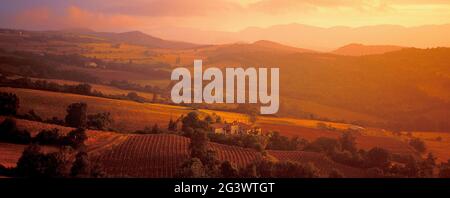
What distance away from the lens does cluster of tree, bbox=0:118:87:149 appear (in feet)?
75.3

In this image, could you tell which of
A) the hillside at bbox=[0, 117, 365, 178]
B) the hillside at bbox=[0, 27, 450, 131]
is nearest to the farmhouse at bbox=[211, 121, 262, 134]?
the hillside at bbox=[0, 117, 365, 178]

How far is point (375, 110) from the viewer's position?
137 feet

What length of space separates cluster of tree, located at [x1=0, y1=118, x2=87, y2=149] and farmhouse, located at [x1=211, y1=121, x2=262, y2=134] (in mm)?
9868

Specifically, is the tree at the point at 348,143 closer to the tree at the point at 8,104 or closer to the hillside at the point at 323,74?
the hillside at the point at 323,74

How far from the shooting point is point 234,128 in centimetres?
3238

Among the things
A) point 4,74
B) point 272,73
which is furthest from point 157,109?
point 272,73

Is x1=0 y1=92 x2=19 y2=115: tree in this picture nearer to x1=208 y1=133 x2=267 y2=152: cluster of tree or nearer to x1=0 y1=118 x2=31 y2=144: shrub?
x1=0 y1=118 x2=31 y2=144: shrub

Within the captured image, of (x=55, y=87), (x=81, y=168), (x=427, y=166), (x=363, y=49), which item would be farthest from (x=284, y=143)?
(x=363, y=49)

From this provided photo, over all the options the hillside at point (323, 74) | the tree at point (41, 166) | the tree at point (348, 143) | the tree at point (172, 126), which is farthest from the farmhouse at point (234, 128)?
the tree at point (41, 166)

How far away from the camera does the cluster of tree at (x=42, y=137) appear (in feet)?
75.3

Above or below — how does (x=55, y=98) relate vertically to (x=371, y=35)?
below
